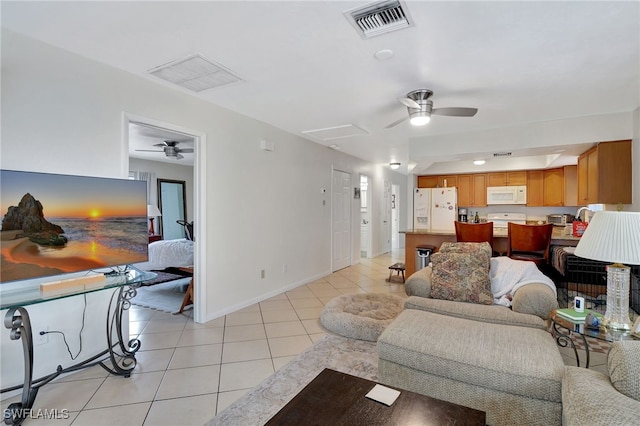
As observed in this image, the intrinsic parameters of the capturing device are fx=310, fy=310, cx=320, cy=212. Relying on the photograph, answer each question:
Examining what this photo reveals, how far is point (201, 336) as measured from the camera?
3127mm

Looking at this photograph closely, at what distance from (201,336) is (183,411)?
1.18m

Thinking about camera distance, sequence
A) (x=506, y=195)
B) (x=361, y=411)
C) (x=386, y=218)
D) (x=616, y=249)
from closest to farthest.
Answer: (x=361, y=411)
(x=616, y=249)
(x=506, y=195)
(x=386, y=218)

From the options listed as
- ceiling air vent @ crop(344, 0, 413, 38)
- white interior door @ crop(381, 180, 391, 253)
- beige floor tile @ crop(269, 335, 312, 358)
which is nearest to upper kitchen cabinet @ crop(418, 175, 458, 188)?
white interior door @ crop(381, 180, 391, 253)

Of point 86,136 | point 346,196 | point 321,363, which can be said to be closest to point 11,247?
point 86,136

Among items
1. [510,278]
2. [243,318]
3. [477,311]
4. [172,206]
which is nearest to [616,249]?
[477,311]

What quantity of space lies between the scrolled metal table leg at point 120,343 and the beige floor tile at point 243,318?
1.00 metres

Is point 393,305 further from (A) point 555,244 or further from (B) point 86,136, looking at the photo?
(B) point 86,136

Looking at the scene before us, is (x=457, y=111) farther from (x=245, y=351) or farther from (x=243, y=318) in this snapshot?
(x=243, y=318)

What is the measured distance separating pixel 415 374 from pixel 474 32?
7.46 ft

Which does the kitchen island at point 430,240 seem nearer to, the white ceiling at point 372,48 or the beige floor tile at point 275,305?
the white ceiling at point 372,48

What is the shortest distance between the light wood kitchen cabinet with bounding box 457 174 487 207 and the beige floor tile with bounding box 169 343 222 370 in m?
6.58

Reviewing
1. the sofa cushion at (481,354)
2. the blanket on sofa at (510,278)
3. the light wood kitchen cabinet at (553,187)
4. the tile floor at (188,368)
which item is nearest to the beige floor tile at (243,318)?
the tile floor at (188,368)

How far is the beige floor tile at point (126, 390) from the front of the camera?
2.09m

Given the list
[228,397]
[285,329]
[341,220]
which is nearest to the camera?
[228,397]
